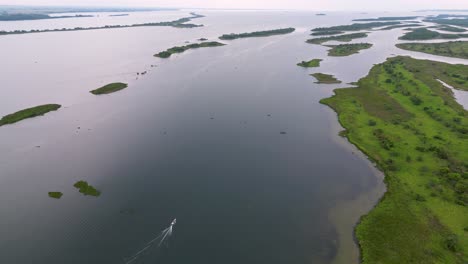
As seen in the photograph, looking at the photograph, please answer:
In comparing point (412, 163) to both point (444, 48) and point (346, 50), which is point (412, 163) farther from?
point (444, 48)

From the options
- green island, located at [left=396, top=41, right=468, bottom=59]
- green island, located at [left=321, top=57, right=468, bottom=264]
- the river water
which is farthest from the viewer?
green island, located at [left=396, top=41, right=468, bottom=59]

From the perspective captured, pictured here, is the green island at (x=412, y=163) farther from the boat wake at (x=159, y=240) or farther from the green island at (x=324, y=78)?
the boat wake at (x=159, y=240)

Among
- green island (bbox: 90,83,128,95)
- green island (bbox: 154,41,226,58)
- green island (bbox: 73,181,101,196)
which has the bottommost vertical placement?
green island (bbox: 73,181,101,196)

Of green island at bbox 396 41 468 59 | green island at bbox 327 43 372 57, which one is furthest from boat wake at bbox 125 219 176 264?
green island at bbox 396 41 468 59

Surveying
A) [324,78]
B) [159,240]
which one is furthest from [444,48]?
[159,240]

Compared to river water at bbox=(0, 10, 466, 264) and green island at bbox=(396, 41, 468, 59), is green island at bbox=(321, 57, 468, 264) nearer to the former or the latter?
river water at bbox=(0, 10, 466, 264)

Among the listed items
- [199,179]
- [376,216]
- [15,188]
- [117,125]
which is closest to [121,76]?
[117,125]

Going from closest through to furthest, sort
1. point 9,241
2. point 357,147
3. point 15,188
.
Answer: point 9,241, point 15,188, point 357,147

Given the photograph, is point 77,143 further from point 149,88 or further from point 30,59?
point 30,59
